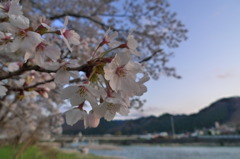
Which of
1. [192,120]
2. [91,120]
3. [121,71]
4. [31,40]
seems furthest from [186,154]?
[192,120]

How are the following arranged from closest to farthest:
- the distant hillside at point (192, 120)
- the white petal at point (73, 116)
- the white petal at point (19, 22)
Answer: the white petal at point (19, 22)
the white petal at point (73, 116)
the distant hillside at point (192, 120)

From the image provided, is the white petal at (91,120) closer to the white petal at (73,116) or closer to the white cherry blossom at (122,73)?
the white petal at (73,116)

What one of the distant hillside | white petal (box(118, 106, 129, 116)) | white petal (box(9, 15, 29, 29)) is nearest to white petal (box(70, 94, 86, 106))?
white petal (box(118, 106, 129, 116))

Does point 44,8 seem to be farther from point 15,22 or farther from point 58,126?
point 58,126

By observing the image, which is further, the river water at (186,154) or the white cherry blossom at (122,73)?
the river water at (186,154)

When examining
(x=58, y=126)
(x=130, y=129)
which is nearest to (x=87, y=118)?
(x=58, y=126)

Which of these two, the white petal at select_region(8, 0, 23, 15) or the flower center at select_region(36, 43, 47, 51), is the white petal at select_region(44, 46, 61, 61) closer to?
the flower center at select_region(36, 43, 47, 51)

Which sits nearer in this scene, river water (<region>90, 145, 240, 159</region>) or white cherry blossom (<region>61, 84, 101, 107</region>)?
white cherry blossom (<region>61, 84, 101, 107</region>)

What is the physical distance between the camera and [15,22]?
2.03ft

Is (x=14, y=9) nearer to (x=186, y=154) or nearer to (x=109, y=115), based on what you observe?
(x=109, y=115)

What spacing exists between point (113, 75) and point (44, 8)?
241 inches

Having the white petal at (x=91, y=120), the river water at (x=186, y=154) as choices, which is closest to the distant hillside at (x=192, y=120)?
the river water at (x=186, y=154)

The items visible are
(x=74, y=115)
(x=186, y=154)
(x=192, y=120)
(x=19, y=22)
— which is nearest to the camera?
(x=19, y=22)

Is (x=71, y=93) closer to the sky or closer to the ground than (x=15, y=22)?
closer to the ground
